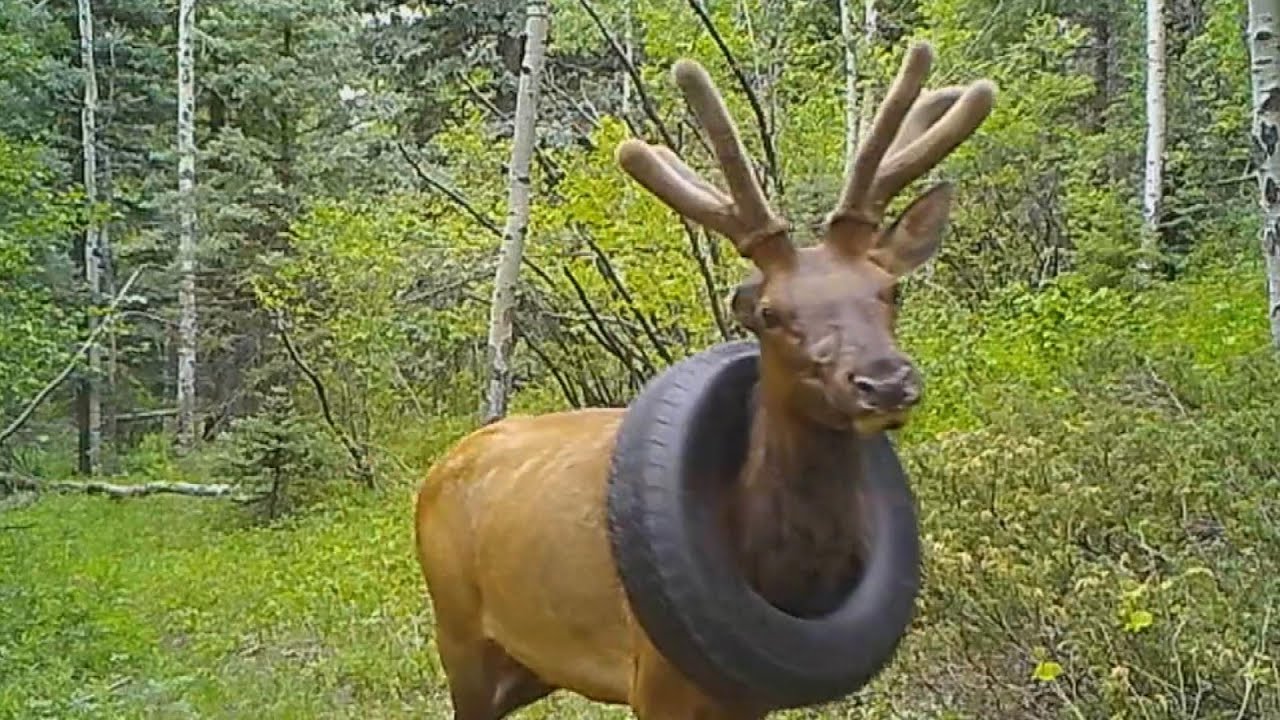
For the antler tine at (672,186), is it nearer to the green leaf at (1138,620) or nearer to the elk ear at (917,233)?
the elk ear at (917,233)

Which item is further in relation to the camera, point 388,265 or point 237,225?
point 237,225

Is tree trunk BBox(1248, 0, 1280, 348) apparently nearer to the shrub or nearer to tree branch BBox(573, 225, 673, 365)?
tree branch BBox(573, 225, 673, 365)

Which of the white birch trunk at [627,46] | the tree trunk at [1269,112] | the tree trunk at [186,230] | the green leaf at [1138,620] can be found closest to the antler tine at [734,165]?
the green leaf at [1138,620]

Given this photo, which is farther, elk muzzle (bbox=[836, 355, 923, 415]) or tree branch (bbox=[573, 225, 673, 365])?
tree branch (bbox=[573, 225, 673, 365])

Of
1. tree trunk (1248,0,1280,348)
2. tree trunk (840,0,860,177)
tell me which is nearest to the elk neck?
tree trunk (1248,0,1280,348)

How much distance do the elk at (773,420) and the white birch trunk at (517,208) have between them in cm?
517

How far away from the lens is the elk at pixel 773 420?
10.2ft

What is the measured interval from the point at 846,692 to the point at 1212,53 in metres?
14.3

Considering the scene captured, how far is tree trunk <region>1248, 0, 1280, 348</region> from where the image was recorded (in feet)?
25.4

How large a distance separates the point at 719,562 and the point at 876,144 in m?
0.96

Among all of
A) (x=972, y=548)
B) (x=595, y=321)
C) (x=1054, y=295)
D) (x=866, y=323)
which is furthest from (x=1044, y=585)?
(x=1054, y=295)

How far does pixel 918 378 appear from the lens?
2.91 meters

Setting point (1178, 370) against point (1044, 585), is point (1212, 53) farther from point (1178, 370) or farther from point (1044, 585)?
point (1044, 585)

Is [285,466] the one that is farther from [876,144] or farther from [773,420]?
[876,144]
